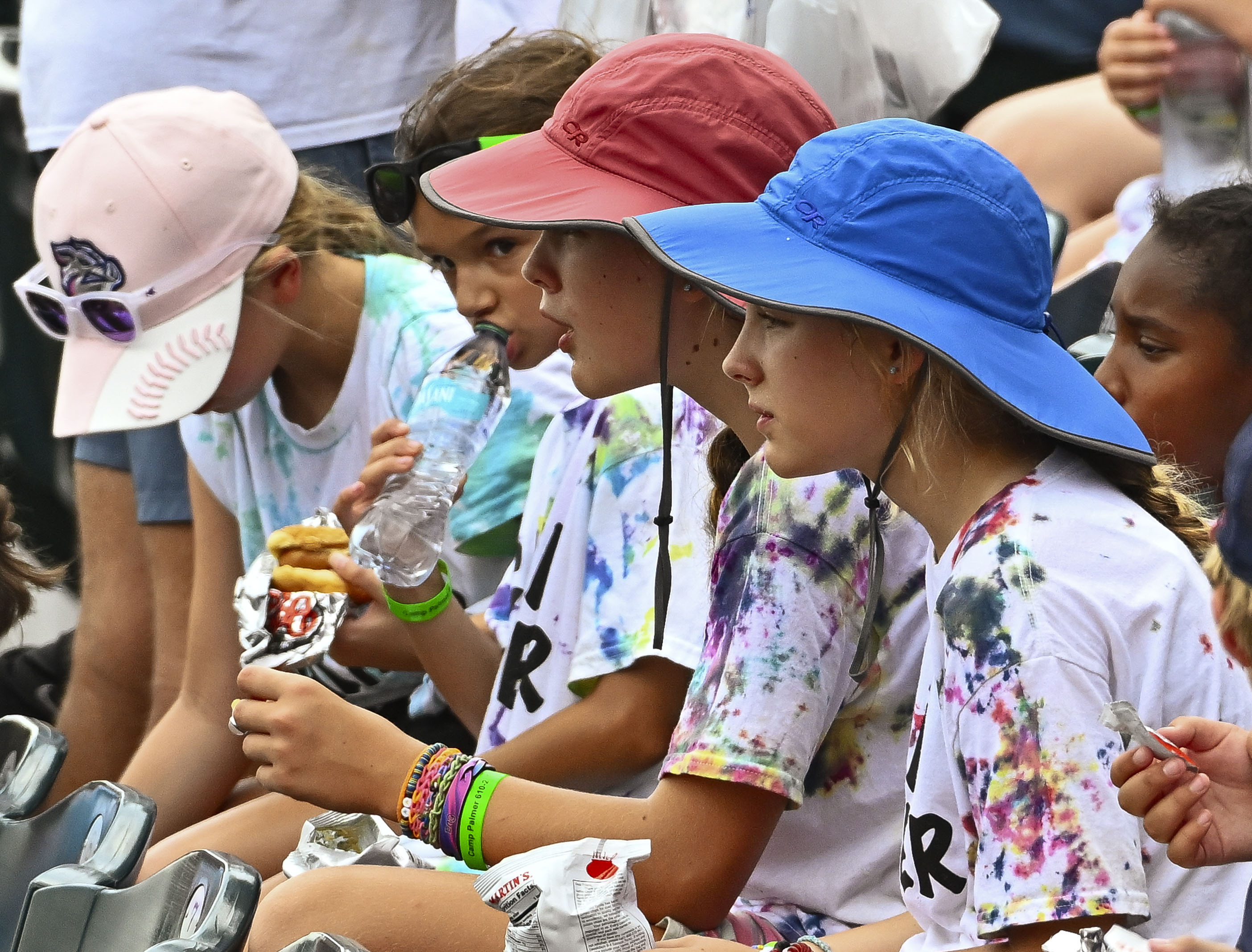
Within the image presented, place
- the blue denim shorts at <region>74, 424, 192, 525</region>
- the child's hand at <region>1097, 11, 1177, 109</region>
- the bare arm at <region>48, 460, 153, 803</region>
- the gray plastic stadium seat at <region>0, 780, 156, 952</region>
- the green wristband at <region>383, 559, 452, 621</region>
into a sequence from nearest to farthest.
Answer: the gray plastic stadium seat at <region>0, 780, 156, 952</region> < the green wristband at <region>383, 559, 452, 621</region> < the child's hand at <region>1097, 11, 1177, 109</region> < the blue denim shorts at <region>74, 424, 192, 525</region> < the bare arm at <region>48, 460, 153, 803</region>

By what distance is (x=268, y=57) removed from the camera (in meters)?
3.47

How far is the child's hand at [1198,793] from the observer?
1380mm

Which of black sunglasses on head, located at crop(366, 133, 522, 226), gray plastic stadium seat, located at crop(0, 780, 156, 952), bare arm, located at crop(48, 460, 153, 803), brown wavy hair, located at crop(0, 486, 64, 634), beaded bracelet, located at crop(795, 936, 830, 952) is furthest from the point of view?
bare arm, located at crop(48, 460, 153, 803)

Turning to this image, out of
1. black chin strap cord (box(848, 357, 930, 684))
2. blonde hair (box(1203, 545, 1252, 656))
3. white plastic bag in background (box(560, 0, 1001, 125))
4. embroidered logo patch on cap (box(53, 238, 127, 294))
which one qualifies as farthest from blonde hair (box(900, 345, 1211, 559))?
white plastic bag in background (box(560, 0, 1001, 125))

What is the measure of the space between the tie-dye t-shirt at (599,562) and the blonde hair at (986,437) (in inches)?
18.4

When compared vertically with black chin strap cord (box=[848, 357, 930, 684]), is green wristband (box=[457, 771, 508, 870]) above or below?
below

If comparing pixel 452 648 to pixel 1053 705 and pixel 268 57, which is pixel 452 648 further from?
pixel 268 57

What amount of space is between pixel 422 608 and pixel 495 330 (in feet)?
1.59

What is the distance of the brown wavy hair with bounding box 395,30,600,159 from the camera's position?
8.79 feet

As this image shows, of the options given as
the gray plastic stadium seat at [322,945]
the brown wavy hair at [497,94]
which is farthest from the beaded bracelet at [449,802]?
the brown wavy hair at [497,94]

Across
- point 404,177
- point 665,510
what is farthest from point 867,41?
point 665,510

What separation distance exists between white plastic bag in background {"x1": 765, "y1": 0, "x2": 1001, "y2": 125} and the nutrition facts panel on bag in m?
2.09

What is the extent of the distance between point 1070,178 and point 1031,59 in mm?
673

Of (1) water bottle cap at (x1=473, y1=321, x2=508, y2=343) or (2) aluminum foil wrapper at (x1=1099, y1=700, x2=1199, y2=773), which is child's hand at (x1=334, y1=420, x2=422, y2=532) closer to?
(1) water bottle cap at (x1=473, y1=321, x2=508, y2=343)
